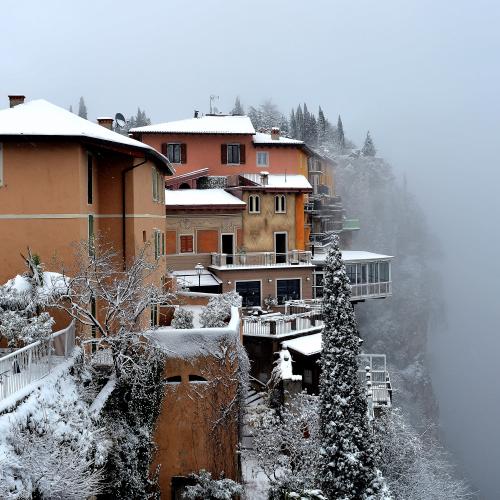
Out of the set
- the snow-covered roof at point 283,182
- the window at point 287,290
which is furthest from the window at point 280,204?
the window at point 287,290

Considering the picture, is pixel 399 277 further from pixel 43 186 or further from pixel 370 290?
pixel 43 186

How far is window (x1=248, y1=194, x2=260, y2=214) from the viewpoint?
128ft

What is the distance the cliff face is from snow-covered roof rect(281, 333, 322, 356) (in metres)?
34.7

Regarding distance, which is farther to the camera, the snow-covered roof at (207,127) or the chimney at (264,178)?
the snow-covered roof at (207,127)

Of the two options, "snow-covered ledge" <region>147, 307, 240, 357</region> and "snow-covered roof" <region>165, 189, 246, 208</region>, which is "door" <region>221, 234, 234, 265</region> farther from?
"snow-covered ledge" <region>147, 307, 240, 357</region>

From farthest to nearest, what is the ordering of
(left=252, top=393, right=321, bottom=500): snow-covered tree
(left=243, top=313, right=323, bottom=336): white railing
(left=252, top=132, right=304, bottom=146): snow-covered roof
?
(left=252, top=132, right=304, bottom=146): snow-covered roof
(left=243, top=313, right=323, bottom=336): white railing
(left=252, top=393, right=321, bottom=500): snow-covered tree

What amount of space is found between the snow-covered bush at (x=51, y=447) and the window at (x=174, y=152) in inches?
1279

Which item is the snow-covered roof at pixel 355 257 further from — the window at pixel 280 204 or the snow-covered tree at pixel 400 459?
the snow-covered tree at pixel 400 459

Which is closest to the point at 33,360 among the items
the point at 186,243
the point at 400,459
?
the point at 400,459

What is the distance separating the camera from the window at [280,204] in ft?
131

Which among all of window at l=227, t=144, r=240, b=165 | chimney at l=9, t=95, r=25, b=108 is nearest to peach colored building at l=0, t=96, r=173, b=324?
chimney at l=9, t=95, r=25, b=108

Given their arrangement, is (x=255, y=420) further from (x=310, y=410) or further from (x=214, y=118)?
(x=214, y=118)

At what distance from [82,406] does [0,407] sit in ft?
9.61

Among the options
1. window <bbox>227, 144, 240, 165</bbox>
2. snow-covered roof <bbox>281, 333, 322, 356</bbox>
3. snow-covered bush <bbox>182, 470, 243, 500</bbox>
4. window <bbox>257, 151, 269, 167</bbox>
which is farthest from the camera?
window <bbox>257, 151, 269, 167</bbox>
